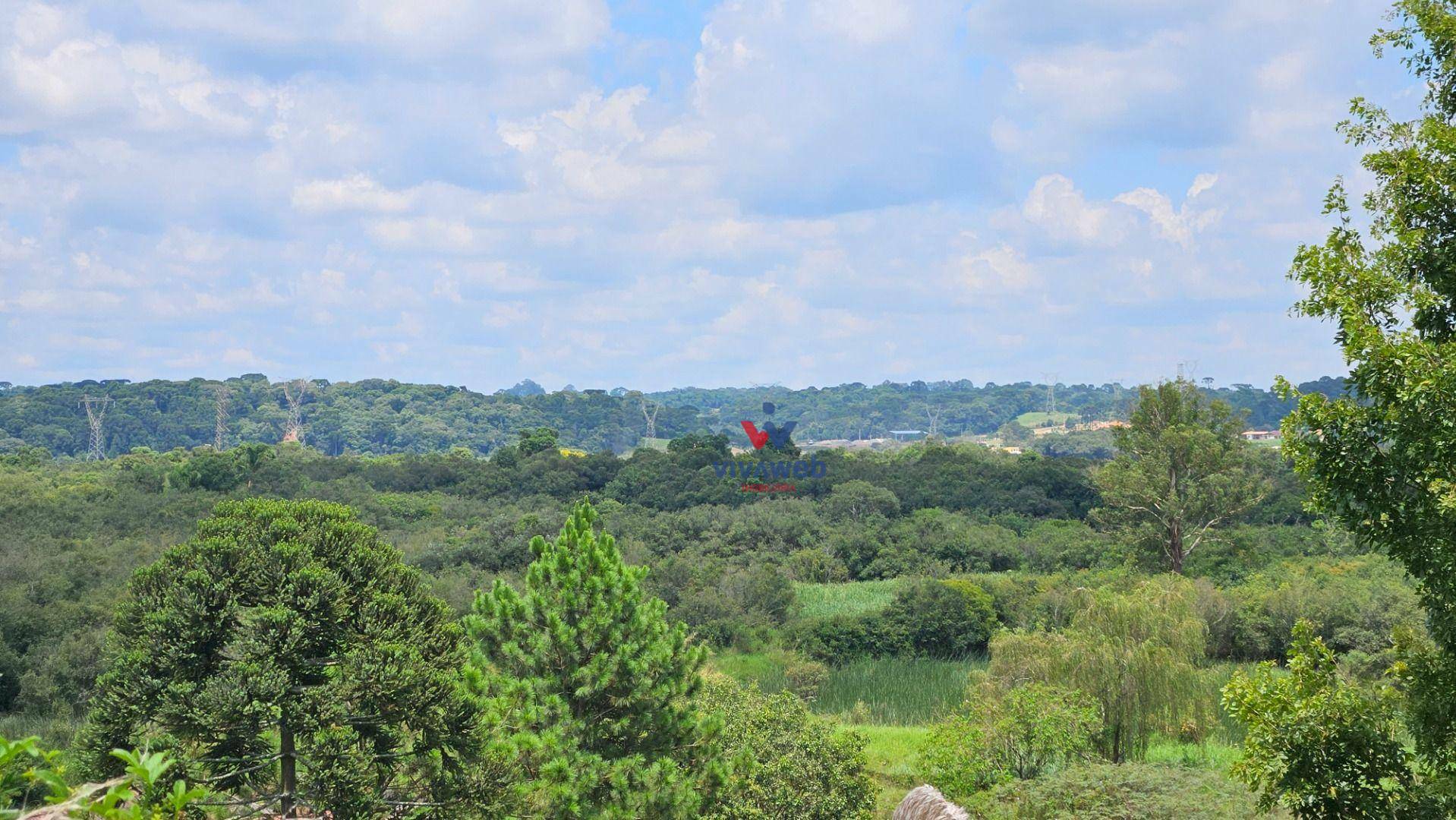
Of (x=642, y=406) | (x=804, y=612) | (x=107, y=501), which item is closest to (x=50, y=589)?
(x=107, y=501)

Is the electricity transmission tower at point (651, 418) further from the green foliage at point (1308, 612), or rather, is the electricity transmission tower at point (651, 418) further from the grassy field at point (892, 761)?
the grassy field at point (892, 761)

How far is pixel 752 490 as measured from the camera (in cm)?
5428

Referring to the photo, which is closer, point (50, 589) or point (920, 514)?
point (50, 589)

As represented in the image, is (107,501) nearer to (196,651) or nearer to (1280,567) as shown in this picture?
(196,651)

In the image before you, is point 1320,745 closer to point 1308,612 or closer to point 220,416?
point 1308,612

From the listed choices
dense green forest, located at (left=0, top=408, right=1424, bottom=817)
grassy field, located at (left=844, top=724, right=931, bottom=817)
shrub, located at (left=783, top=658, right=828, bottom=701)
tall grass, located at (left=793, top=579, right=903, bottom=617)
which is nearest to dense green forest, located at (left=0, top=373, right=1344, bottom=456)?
dense green forest, located at (left=0, top=408, right=1424, bottom=817)

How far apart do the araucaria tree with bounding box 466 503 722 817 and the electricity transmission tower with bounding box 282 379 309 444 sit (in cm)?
9677

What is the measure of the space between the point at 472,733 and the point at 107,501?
39.0 meters

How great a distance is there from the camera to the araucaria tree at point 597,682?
1127 centimetres

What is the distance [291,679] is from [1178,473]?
27.9 metres

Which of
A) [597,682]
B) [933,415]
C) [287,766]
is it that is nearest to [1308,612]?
[597,682]

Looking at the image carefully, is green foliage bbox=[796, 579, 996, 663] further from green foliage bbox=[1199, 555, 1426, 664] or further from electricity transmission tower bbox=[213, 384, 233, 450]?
electricity transmission tower bbox=[213, 384, 233, 450]

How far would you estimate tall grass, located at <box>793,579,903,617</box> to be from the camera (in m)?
36.2

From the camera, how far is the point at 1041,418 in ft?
504
